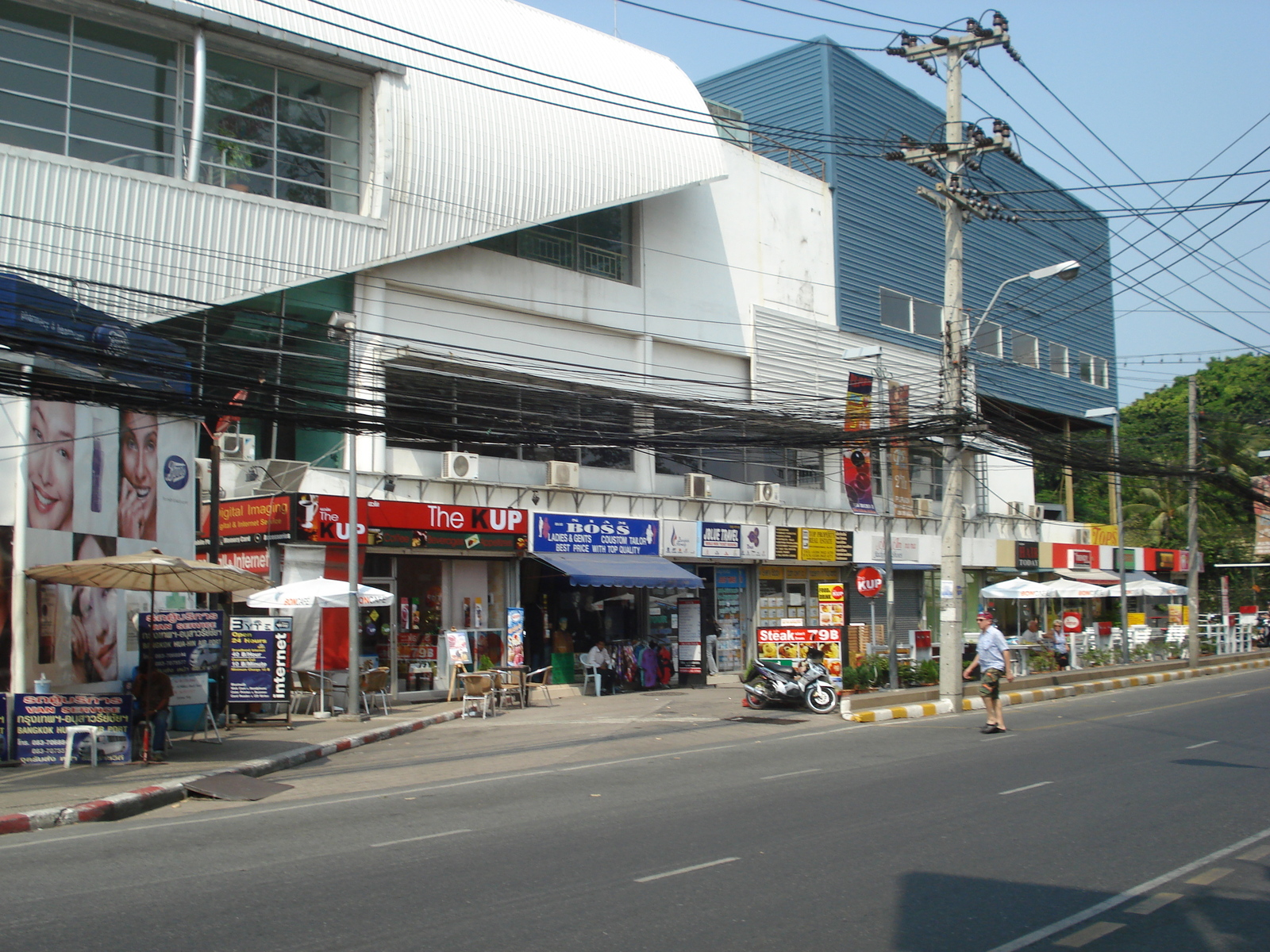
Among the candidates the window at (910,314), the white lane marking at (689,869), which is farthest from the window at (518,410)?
the white lane marking at (689,869)

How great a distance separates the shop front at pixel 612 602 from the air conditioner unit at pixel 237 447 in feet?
21.8

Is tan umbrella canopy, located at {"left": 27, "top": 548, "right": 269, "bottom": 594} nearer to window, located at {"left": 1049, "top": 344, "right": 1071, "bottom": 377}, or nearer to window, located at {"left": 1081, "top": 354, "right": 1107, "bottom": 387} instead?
window, located at {"left": 1049, "top": 344, "right": 1071, "bottom": 377}

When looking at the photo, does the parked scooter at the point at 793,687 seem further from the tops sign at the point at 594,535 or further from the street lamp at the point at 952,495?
the tops sign at the point at 594,535

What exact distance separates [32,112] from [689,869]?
1907 centimetres

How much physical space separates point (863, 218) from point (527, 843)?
103 ft

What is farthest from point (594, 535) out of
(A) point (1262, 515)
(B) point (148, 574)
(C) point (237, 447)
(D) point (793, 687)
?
(A) point (1262, 515)

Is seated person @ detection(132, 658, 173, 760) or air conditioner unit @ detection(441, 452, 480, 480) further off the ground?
air conditioner unit @ detection(441, 452, 480, 480)

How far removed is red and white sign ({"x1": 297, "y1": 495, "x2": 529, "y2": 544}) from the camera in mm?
22344

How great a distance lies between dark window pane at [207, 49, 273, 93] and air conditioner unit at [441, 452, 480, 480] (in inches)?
333

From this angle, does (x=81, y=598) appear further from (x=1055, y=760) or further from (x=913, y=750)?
(x=1055, y=760)

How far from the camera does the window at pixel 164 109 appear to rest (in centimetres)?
1994

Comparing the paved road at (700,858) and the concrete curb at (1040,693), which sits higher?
the paved road at (700,858)

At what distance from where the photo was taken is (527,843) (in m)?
8.70


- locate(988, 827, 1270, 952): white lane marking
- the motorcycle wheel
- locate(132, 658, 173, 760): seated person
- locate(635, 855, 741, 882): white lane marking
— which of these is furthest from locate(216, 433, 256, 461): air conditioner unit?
locate(988, 827, 1270, 952): white lane marking
